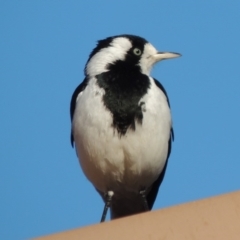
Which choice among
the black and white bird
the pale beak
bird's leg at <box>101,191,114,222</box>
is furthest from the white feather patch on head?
bird's leg at <box>101,191,114,222</box>

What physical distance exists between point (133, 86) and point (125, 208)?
1061 millimetres

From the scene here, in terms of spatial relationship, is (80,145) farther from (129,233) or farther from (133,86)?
(129,233)

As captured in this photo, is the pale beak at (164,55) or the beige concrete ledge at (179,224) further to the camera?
the pale beak at (164,55)

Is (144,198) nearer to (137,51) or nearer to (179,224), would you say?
(137,51)

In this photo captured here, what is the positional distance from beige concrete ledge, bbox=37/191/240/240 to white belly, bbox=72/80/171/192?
1542 millimetres

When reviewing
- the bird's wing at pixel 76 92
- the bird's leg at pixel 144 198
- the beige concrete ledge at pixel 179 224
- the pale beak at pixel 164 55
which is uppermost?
the pale beak at pixel 164 55

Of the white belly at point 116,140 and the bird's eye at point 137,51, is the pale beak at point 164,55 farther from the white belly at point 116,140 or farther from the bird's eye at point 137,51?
the white belly at point 116,140

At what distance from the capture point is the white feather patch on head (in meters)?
5.27

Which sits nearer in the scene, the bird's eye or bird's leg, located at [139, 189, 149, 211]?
bird's leg, located at [139, 189, 149, 211]

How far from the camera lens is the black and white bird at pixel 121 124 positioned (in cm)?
482

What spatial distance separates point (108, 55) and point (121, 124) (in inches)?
30.2

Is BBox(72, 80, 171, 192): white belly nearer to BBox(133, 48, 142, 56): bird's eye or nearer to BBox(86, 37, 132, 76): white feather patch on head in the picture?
BBox(86, 37, 132, 76): white feather patch on head

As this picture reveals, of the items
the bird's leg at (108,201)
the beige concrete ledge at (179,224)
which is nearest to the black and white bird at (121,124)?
the bird's leg at (108,201)

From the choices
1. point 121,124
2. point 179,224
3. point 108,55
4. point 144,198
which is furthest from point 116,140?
point 179,224
